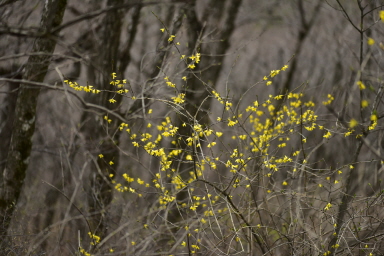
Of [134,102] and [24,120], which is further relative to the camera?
[134,102]

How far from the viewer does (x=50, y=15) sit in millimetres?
5156

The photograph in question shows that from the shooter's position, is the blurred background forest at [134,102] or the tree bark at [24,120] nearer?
the blurred background forest at [134,102]

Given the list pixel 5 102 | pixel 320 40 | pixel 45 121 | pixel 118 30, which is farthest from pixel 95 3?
pixel 320 40

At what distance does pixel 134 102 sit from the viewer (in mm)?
6086

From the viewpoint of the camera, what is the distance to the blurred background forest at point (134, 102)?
12.5ft

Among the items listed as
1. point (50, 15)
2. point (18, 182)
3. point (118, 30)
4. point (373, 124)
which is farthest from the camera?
point (118, 30)

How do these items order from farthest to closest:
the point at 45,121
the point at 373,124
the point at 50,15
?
the point at 45,121 < the point at 50,15 < the point at 373,124

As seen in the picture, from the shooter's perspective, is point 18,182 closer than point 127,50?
Yes

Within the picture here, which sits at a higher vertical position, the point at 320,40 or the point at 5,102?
the point at 320,40

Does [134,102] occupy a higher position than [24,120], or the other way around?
[134,102]

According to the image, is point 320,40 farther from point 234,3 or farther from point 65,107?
point 65,107

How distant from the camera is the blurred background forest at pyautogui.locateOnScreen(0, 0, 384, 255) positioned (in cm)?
380

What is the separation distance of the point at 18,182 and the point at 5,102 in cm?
412

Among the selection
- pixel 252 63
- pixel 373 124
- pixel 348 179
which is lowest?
pixel 348 179
